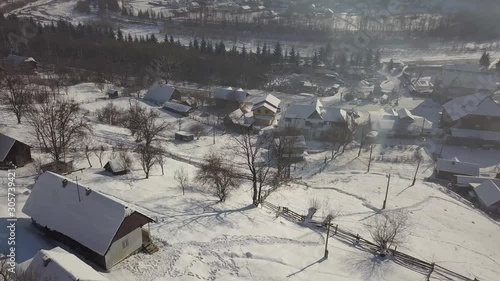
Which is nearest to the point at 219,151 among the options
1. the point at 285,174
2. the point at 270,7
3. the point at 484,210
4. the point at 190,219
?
the point at 285,174

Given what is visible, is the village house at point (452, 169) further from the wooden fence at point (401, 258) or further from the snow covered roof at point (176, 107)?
the snow covered roof at point (176, 107)

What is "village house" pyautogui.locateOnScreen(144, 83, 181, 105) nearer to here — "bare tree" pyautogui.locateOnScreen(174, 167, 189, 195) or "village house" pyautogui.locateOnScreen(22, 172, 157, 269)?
"bare tree" pyautogui.locateOnScreen(174, 167, 189, 195)

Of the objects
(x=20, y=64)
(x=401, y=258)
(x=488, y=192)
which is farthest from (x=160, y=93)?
(x=401, y=258)

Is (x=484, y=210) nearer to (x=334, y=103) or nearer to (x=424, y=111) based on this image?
(x=424, y=111)

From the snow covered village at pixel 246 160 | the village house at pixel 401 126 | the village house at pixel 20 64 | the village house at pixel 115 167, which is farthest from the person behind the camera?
the village house at pixel 20 64

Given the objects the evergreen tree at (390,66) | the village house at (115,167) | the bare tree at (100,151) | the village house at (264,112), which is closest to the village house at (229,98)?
the village house at (264,112)

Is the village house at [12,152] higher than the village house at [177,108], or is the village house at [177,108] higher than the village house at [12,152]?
the village house at [12,152]
